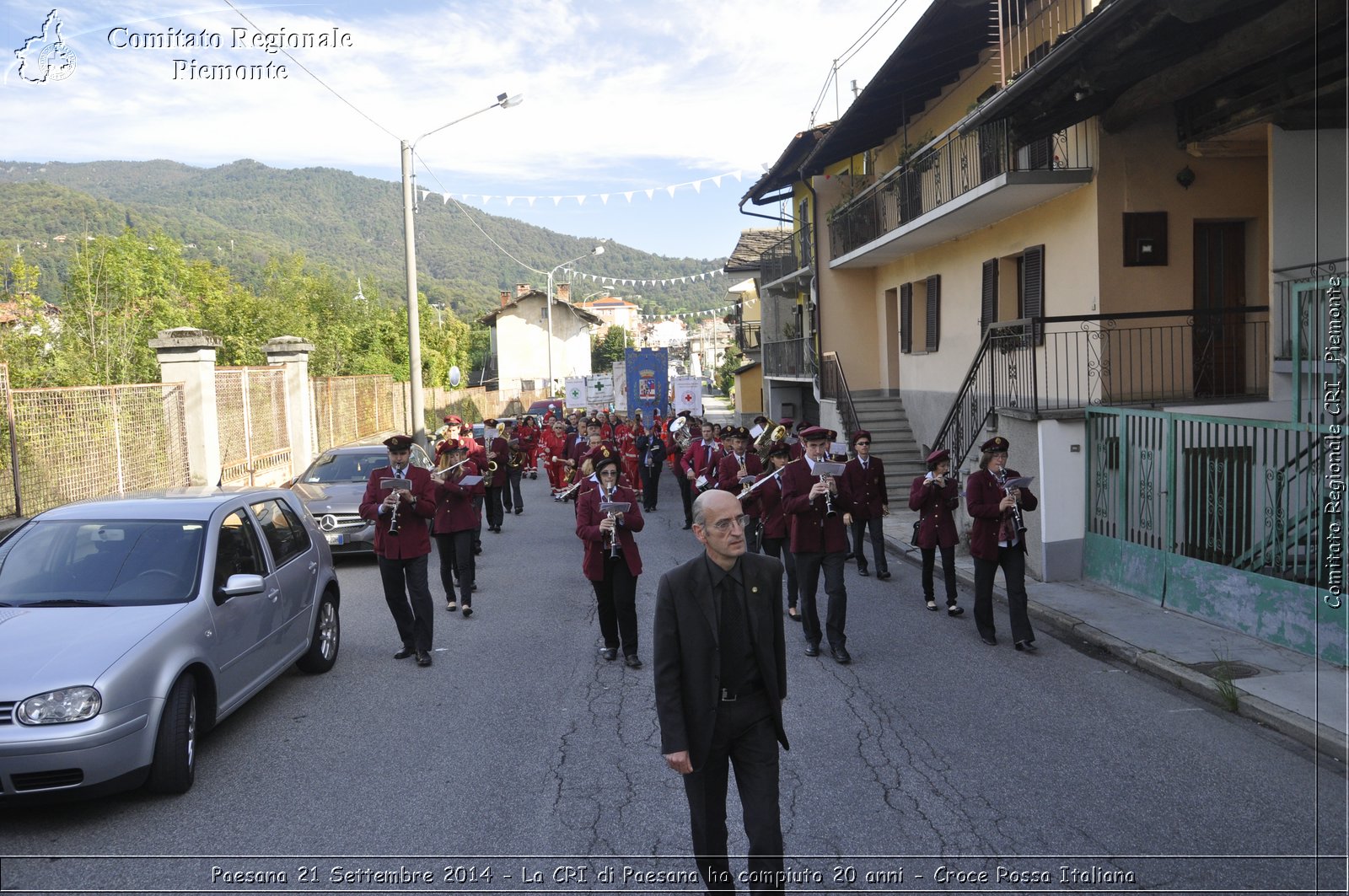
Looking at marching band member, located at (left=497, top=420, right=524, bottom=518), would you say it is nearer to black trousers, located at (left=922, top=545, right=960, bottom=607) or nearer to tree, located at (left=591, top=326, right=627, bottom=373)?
black trousers, located at (left=922, top=545, right=960, bottom=607)

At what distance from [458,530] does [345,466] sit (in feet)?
17.2

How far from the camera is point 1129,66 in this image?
10.4 meters

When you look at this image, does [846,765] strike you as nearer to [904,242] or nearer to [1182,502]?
[1182,502]

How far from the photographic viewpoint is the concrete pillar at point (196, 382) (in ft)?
55.0

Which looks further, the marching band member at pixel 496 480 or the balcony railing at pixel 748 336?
the balcony railing at pixel 748 336

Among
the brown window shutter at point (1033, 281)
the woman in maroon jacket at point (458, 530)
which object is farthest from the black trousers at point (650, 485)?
the woman in maroon jacket at point (458, 530)

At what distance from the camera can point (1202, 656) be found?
7996 mm

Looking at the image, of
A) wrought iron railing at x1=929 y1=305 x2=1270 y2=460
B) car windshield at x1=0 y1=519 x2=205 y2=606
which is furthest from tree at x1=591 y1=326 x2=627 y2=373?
car windshield at x1=0 y1=519 x2=205 y2=606

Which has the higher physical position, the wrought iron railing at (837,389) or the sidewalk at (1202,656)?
the wrought iron railing at (837,389)

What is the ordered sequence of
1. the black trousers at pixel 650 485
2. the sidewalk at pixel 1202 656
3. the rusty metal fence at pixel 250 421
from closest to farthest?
the sidewalk at pixel 1202 656
the rusty metal fence at pixel 250 421
the black trousers at pixel 650 485

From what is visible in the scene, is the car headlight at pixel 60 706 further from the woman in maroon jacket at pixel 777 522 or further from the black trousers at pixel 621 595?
the woman in maroon jacket at pixel 777 522

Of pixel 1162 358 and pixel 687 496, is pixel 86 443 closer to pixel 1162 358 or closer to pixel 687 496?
pixel 687 496

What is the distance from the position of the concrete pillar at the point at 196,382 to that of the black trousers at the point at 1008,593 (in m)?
13.0

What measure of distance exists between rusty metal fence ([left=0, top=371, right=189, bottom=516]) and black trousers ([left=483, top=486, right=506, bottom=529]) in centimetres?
492
